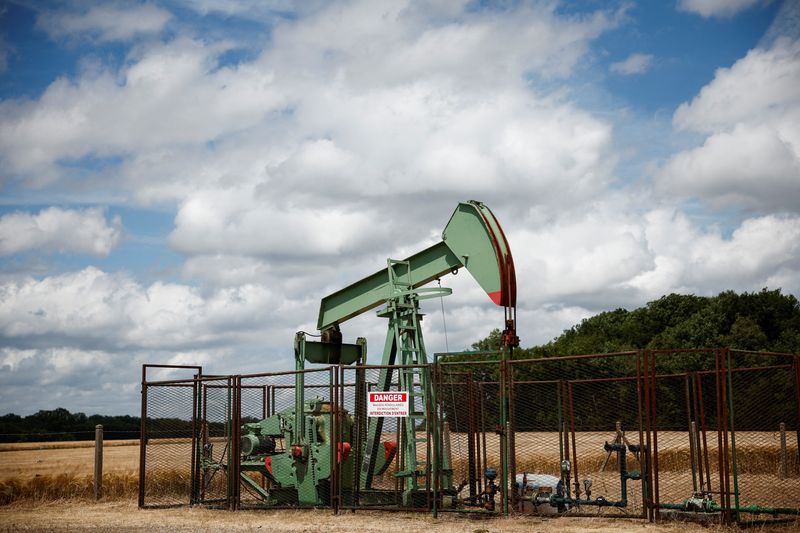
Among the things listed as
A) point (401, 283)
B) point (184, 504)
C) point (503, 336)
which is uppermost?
point (401, 283)

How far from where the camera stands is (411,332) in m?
15.4

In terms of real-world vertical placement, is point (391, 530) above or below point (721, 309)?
below

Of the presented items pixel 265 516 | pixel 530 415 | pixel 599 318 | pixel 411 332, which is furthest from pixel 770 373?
pixel 599 318

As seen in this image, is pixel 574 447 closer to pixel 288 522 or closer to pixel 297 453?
pixel 297 453

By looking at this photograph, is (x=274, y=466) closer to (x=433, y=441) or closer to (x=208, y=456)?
(x=208, y=456)

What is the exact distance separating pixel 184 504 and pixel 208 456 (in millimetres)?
1124

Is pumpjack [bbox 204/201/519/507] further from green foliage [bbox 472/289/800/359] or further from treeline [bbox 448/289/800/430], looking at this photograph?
green foliage [bbox 472/289/800/359]

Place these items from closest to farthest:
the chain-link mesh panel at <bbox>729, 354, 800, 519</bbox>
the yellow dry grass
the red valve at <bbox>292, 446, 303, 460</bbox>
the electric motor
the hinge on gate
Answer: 1. the hinge on gate
2. the chain-link mesh panel at <bbox>729, 354, 800, 519</bbox>
3. the red valve at <bbox>292, 446, 303, 460</bbox>
4. the electric motor
5. the yellow dry grass

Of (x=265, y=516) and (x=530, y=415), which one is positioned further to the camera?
(x=530, y=415)

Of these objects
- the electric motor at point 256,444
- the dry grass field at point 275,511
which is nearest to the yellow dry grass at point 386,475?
the dry grass field at point 275,511

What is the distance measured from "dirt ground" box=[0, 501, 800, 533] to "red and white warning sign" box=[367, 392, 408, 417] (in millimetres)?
1664

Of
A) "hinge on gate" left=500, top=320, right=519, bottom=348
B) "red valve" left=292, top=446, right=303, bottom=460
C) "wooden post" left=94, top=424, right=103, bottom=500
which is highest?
"hinge on gate" left=500, top=320, right=519, bottom=348

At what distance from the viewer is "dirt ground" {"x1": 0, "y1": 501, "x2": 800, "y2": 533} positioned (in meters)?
12.3

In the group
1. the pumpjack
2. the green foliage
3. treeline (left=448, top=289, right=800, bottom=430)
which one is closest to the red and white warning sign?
the pumpjack
